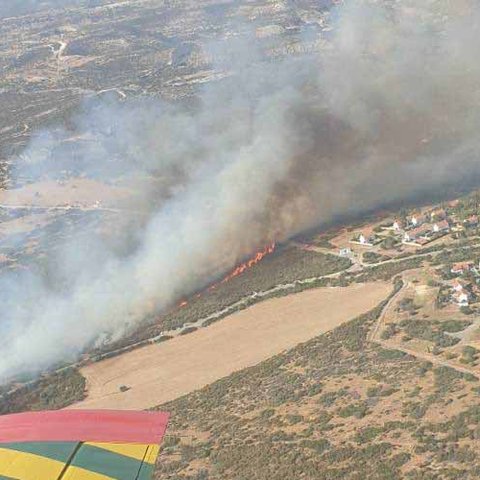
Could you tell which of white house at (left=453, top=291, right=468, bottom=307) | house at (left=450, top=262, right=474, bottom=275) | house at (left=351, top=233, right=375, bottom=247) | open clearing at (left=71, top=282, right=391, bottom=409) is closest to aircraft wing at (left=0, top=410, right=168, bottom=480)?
open clearing at (left=71, top=282, right=391, bottom=409)

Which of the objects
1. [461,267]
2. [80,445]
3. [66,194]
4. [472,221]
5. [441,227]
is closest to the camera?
[80,445]

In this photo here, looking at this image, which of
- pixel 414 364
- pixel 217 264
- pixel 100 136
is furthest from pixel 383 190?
pixel 100 136

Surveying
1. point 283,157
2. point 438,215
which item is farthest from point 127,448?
point 283,157

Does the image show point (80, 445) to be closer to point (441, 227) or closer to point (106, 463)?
point (106, 463)

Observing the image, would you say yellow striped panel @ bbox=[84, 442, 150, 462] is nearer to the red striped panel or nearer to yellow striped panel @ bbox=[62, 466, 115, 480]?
the red striped panel

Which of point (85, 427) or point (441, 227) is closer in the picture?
point (85, 427)

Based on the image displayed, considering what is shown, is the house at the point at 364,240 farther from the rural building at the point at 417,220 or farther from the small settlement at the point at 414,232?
the rural building at the point at 417,220

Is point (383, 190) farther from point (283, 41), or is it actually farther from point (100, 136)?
point (283, 41)
